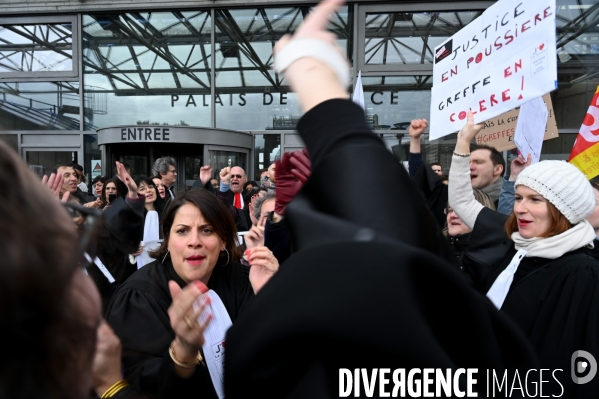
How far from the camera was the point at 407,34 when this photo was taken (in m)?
9.49

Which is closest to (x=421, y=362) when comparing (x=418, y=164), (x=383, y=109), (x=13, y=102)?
(x=418, y=164)

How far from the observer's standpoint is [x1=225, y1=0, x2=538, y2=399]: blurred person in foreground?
0.56m

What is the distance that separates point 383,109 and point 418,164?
653 cm

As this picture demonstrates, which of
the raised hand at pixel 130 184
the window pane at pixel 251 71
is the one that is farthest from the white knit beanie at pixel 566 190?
the window pane at pixel 251 71

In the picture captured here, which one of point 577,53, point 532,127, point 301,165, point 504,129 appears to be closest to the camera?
point 301,165

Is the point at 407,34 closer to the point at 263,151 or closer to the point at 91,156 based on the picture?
the point at 263,151

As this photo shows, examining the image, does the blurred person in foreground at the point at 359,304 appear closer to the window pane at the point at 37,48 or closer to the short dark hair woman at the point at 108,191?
the short dark hair woman at the point at 108,191

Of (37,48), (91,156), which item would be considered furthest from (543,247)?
(37,48)

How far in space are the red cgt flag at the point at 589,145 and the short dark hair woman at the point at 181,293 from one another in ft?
9.88

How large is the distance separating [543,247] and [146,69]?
9.96m

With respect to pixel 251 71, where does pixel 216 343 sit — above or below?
below

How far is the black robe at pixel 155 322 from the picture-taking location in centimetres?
129

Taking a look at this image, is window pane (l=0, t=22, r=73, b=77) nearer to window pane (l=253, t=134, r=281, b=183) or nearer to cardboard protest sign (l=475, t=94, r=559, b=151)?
window pane (l=253, t=134, r=281, b=183)

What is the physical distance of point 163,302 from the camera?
1.84m
